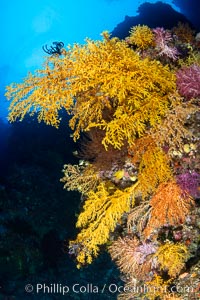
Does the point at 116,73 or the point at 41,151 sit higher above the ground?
the point at 41,151

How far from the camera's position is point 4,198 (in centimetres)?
909

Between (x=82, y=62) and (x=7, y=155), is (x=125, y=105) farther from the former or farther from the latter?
(x=7, y=155)

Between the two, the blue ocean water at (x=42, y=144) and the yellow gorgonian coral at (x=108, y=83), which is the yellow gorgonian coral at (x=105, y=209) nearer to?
the yellow gorgonian coral at (x=108, y=83)

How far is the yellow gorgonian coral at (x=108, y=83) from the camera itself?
405cm

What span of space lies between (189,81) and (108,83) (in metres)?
1.29

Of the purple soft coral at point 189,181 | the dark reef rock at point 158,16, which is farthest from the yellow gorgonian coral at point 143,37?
the dark reef rock at point 158,16

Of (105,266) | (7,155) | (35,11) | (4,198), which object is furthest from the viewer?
(7,155)

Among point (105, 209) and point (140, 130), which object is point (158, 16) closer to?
point (140, 130)

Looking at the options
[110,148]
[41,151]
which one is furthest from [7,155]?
[110,148]

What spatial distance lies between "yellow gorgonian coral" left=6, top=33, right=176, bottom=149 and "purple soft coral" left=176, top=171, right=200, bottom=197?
100 centimetres

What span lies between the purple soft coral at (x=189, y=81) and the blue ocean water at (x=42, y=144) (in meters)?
4.60

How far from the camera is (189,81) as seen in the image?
14.0 ft

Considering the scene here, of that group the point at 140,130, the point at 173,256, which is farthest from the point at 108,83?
the point at 173,256

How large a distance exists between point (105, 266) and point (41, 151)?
5230 mm
